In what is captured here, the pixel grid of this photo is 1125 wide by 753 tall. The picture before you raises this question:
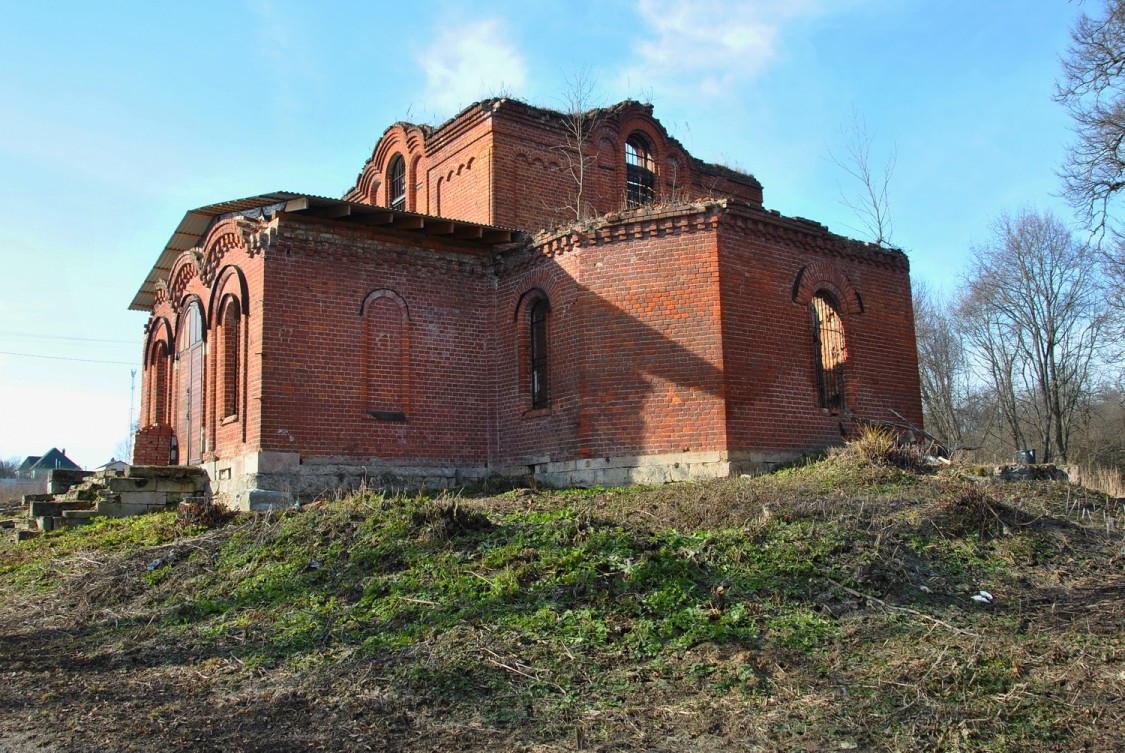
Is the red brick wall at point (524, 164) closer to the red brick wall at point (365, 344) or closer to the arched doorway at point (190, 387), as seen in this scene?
the red brick wall at point (365, 344)

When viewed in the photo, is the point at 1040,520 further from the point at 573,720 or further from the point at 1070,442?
the point at 1070,442

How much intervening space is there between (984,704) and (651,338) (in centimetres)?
863

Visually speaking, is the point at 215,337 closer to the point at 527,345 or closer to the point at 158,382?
the point at 158,382

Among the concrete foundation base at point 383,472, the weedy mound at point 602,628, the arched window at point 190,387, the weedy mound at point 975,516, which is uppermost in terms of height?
the arched window at point 190,387

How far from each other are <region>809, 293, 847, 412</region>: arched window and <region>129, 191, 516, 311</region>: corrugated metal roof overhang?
5437 mm

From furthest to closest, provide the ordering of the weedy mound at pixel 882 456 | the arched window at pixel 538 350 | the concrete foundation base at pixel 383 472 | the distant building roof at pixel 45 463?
the distant building roof at pixel 45 463 < the arched window at pixel 538 350 < the concrete foundation base at pixel 383 472 < the weedy mound at pixel 882 456

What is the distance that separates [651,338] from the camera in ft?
44.6

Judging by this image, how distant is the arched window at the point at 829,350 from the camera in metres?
Answer: 14.7

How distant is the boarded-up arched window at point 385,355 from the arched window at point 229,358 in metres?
2.17

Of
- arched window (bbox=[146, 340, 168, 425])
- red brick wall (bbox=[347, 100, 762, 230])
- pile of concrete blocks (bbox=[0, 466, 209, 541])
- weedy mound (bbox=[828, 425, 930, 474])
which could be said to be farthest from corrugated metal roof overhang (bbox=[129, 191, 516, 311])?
weedy mound (bbox=[828, 425, 930, 474])

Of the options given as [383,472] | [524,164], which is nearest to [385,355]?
[383,472]

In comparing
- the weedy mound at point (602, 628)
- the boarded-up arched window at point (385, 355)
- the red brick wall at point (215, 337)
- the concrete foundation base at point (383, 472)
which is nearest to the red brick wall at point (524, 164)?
the boarded-up arched window at point (385, 355)

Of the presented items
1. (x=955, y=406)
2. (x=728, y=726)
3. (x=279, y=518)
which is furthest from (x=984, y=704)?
(x=955, y=406)

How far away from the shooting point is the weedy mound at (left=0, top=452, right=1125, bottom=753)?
534cm
